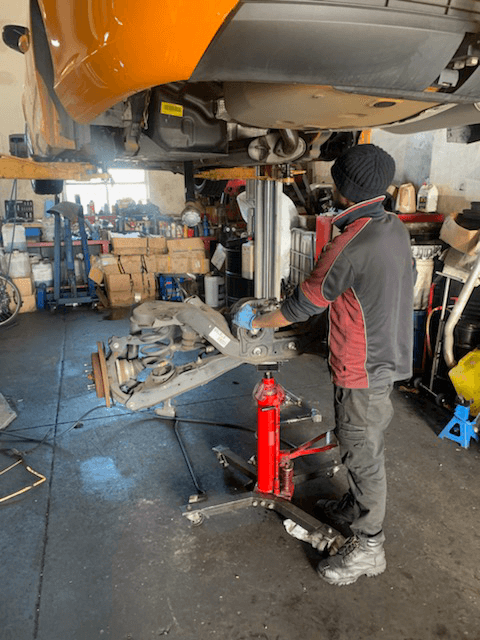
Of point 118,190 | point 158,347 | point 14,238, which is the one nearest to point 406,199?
point 158,347

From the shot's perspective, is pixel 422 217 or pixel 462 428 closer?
pixel 462 428

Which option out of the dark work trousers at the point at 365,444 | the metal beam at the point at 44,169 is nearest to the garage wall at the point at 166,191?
the metal beam at the point at 44,169

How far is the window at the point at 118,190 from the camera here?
8602 millimetres

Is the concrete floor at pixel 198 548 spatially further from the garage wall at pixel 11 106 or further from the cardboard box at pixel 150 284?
the garage wall at pixel 11 106

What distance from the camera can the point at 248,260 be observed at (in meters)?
5.65

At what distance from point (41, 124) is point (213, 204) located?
516cm

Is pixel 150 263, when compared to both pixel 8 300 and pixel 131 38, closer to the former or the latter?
pixel 8 300

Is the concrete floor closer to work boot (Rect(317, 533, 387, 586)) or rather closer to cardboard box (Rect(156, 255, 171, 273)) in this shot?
work boot (Rect(317, 533, 387, 586))

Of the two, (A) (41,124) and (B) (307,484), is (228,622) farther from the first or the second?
(A) (41,124)

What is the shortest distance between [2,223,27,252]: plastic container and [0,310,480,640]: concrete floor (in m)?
3.78

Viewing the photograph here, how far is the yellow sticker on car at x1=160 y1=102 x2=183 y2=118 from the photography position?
7.92 ft

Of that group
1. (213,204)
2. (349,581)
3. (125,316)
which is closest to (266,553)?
(349,581)

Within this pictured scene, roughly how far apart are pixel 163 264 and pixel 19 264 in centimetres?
191

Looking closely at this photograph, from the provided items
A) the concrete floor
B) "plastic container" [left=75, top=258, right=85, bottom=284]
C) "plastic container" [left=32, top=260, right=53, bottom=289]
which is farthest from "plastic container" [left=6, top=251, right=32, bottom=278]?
the concrete floor
